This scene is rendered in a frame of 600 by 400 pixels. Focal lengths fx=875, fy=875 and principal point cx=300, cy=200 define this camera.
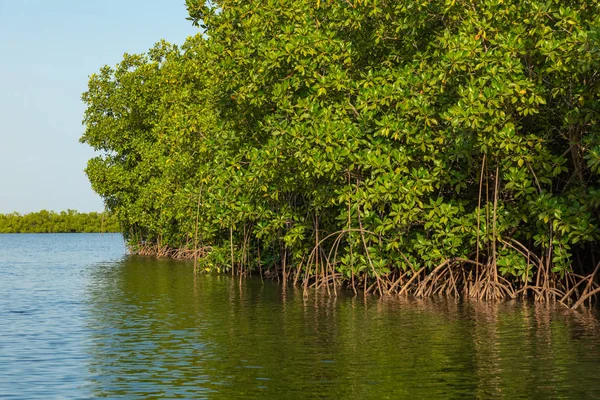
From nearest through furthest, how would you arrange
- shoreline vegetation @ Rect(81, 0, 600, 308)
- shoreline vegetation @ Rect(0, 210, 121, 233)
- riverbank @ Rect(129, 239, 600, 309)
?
shoreline vegetation @ Rect(81, 0, 600, 308) → riverbank @ Rect(129, 239, 600, 309) → shoreline vegetation @ Rect(0, 210, 121, 233)

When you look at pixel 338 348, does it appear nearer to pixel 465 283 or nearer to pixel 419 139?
pixel 419 139

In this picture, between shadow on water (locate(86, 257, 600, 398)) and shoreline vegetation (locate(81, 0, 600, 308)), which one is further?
shoreline vegetation (locate(81, 0, 600, 308))

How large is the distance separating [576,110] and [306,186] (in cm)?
848

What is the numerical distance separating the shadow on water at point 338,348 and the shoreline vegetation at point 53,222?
118 m

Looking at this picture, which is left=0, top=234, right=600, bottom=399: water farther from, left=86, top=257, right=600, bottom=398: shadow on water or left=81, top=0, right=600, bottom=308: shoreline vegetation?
left=81, top=0, right=600, bottom=308: shoreline vegetation

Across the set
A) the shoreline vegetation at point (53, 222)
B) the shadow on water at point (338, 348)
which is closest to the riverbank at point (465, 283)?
the shadow on water at point (338, 348)

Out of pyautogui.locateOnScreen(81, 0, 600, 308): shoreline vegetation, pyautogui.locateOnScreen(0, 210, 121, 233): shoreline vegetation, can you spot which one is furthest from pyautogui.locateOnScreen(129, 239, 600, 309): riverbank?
pyautogui.locateOnScreen(0, 210, 121, 233): shoreline vegetation

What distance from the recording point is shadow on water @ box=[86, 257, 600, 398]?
12.0 m

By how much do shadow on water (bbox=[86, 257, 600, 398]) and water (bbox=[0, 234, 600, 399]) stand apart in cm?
3

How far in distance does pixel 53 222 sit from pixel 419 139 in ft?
424

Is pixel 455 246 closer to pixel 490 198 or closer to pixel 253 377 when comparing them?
pixel 490 198

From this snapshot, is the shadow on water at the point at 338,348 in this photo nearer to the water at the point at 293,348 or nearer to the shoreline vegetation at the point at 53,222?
the water at the point at 293,348

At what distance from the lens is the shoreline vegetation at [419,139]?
19469mm

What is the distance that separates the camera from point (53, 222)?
470 ft
